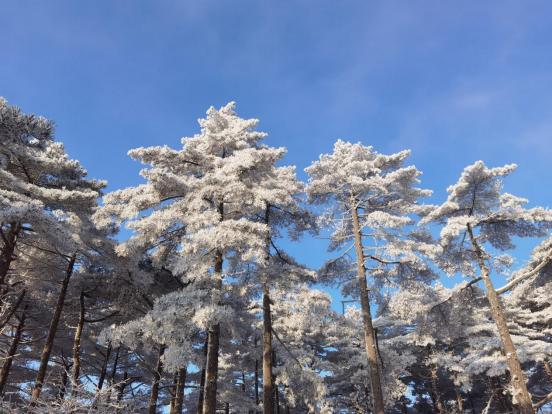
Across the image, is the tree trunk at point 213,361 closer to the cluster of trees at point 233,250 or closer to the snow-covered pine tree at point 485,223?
the cluster of trees at point 233,250

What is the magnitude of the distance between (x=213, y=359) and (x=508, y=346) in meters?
10.2

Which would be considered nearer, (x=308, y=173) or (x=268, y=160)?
(x=268, y=160)

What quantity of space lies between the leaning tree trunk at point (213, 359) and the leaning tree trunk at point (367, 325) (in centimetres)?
553

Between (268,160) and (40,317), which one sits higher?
(268,160)

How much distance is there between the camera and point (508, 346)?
14.2 m

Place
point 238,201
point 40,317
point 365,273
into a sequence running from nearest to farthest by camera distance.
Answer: point 238,201 → point 365,273 → point 40,317

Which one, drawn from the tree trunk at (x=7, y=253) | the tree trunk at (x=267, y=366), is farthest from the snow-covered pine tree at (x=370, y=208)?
the tree trunk at (x=7, y=253)

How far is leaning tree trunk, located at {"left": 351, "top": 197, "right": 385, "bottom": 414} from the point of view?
1386 centimetres

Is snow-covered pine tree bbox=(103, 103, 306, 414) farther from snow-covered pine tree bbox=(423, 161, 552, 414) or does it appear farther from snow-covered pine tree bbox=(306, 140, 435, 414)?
snow-covered pine tree bbox=(423, 161, 552, 414)

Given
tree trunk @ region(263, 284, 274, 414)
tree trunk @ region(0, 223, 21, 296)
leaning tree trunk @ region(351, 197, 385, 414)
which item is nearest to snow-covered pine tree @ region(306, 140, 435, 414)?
leaning tree trunk @ region(351, 197, 385, 414)

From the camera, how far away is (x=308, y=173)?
1844cm

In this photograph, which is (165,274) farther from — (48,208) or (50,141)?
(50,141)

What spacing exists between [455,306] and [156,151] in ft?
45.7

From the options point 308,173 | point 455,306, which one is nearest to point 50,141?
point 308,173
